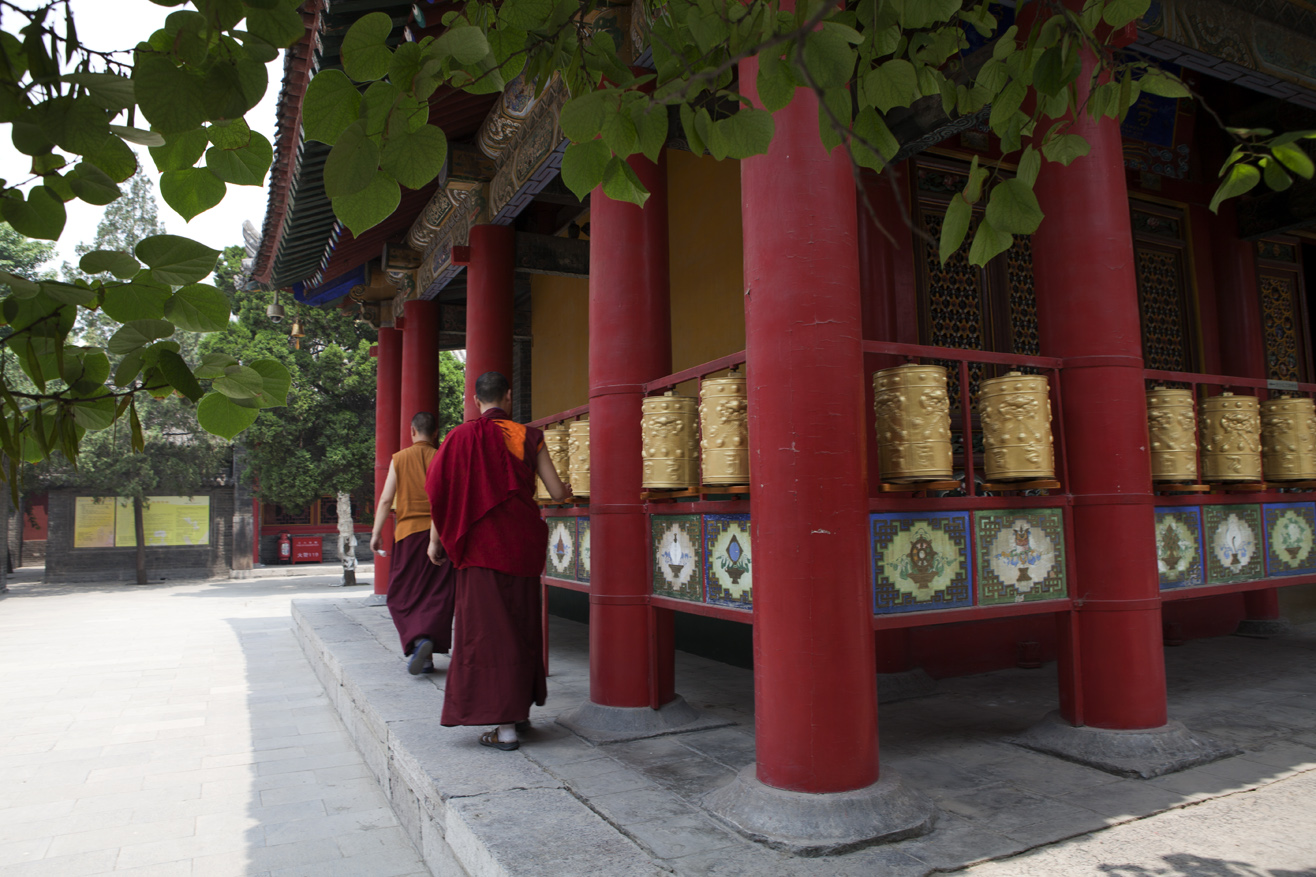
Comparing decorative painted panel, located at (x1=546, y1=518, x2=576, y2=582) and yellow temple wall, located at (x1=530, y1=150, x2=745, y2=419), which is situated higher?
yellow temple wall, located at (x1=530, y1=150, x2=745, y2=419)

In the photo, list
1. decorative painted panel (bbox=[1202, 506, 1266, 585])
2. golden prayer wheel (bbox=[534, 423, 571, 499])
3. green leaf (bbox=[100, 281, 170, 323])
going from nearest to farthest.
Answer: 1. green leaf (bbox=[100, 281, 170, 323])
2. decorative painted panel (bbox=[1202, 506, 1266, 585])
3. golden prayer wheel (bbox=[534, 423, 571, 499])

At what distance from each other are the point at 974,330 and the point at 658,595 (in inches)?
111

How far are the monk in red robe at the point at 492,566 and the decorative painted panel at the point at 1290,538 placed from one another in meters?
3.47

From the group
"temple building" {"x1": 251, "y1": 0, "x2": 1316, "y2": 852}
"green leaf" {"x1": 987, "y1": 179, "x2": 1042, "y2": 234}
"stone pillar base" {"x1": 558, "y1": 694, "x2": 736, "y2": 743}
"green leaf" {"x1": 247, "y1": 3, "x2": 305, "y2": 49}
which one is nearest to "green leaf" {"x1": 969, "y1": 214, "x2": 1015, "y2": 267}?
"green leaf" {"x1": 987, "y1": 179, "x2": 1042, "y2": 234}

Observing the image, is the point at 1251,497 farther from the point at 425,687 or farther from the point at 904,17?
the point at 425,687

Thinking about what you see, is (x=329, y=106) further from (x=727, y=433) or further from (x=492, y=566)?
(x=492, y=566)

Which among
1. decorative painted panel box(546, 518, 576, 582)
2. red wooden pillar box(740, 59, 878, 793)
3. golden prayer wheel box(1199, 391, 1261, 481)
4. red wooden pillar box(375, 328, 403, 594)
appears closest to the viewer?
red wooden pillar box(740, 59, 878, 793)

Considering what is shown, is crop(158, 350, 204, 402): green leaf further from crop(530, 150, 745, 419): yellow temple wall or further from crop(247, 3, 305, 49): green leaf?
crop(530, 150, 745, 419): yellow temple wall

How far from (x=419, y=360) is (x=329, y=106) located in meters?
8.01

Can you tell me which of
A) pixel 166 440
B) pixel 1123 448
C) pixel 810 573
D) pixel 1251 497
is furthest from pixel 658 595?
pixel 166 440

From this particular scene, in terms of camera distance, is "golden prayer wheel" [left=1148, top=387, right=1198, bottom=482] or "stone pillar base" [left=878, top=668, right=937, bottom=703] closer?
"golden prayer wheel" [left=1148, top=387, right=1198, bottom=482]

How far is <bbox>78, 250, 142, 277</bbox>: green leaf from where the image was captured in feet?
4.57

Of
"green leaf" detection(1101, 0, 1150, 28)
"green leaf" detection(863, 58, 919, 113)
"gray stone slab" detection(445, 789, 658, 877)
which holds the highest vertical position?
"green leaf" detection(1101, 0, 1150, 28)

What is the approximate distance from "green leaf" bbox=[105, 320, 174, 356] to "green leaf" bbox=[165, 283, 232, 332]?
42 millimetres
